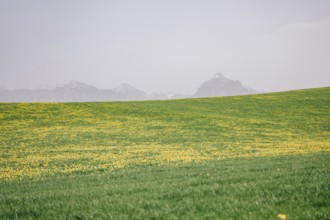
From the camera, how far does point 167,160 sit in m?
20.1

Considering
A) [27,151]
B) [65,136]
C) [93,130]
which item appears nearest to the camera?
[27,151]

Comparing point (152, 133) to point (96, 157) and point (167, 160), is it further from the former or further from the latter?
point (167, 160)

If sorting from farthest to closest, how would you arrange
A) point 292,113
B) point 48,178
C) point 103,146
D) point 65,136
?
point 292,113 → point 65,136 → point 103,146 → point 48,178

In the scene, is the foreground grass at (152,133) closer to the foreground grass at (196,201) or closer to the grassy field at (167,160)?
the grassy field at (167,160)

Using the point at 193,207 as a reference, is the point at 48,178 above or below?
below

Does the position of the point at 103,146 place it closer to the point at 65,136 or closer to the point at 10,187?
the point at 65,136

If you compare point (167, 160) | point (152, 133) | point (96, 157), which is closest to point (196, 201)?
point (167, 160)

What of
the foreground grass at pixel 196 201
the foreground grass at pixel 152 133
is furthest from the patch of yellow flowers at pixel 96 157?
the foreground grass at pixel 196 201

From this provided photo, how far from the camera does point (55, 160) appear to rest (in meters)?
21.9

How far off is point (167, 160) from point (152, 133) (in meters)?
17.4

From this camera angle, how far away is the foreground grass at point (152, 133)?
21.6m

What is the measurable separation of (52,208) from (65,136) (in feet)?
93.7

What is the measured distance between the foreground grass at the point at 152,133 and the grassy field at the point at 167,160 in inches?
5.0

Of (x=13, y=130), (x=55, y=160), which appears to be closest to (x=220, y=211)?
(x=55, y=160)
